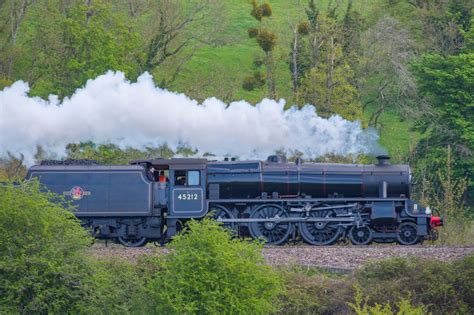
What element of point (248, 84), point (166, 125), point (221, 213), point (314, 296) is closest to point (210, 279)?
point (314, 296)

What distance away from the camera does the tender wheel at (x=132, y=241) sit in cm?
2836

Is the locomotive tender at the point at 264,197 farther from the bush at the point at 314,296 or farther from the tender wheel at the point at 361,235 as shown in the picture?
the bush at the point at 314,296

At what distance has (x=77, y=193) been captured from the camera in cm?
2792

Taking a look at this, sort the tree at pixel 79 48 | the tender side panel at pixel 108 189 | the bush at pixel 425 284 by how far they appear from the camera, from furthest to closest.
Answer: the tree at pixel 79 48
the tender side panel at pixel 108 189
the bush at pixel 425 284

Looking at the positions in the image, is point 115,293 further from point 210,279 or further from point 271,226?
point 271,226

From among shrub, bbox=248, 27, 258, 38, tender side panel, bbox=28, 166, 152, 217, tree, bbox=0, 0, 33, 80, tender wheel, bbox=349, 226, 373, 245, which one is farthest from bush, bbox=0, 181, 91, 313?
shrub, bbox=248, 27, 258, 38

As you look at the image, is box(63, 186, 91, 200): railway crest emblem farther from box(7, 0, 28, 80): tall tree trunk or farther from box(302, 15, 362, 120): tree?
box(7, 0, 28, 80): tall tree trunk

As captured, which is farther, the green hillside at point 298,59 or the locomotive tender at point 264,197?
the green hillside at point 298,59

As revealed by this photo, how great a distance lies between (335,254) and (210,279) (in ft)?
25.5

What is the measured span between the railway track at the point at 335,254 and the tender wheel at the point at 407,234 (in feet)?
5.70

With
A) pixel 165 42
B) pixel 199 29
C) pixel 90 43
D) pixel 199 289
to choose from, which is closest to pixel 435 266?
pixel 199 289

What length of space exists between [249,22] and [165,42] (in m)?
21.9

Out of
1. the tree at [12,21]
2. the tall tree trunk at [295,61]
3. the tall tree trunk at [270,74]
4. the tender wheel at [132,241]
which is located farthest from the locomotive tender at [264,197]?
the tree at [12,21]

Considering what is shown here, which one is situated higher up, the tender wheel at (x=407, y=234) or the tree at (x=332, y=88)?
the tree at (x=332, y=88)
